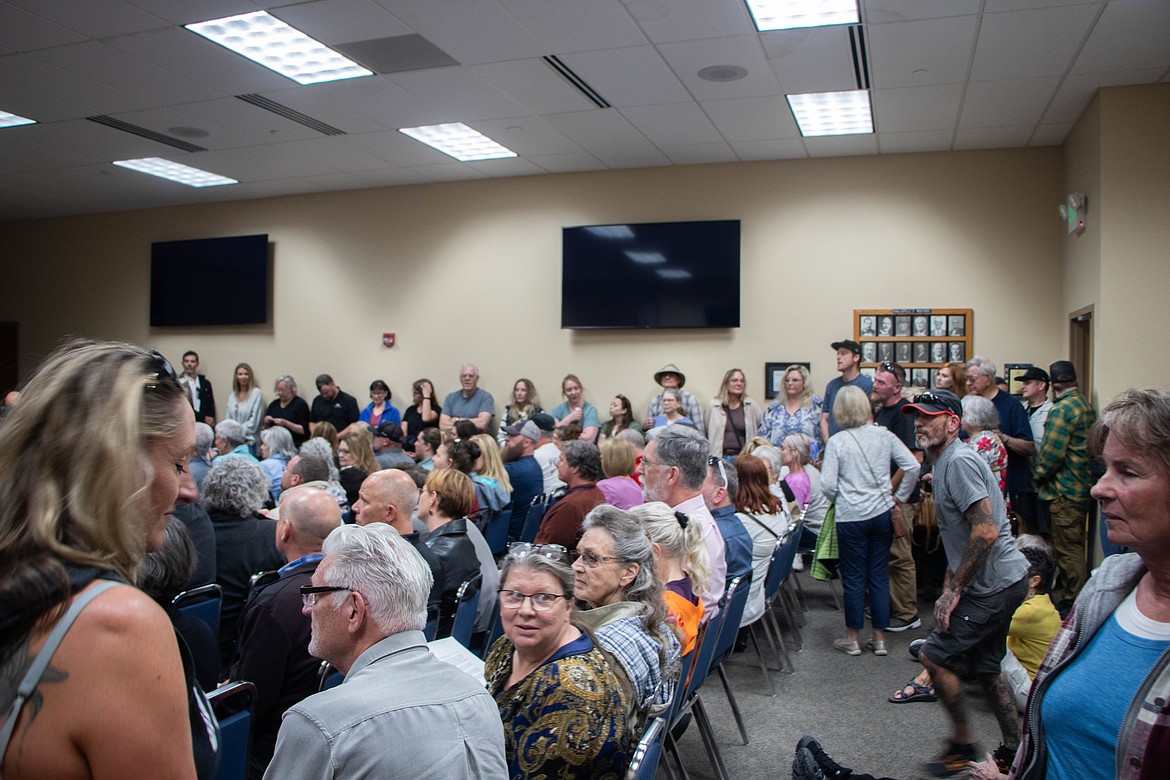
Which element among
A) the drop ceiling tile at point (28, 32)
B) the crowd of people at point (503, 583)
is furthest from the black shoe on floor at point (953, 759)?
the drop ceiling tile at point (28, 32)

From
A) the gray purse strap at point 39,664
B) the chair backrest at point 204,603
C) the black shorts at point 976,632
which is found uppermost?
the gray purse strap at point 39,664

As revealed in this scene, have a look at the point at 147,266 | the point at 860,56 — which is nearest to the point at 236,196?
the point at 147,266

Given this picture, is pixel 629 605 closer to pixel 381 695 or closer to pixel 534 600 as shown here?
pixel 534 600

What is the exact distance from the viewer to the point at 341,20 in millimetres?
5574

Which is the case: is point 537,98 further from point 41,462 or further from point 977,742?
point 41,462

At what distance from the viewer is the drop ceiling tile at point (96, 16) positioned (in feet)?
17.6

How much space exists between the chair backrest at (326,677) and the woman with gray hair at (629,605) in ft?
2.36

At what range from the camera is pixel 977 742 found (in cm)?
368

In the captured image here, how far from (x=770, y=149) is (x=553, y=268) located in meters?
2.78

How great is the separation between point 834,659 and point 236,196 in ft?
31.0

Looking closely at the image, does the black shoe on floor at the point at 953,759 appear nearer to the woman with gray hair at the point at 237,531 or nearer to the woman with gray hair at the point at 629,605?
the woman with gray hair at the point at 629,605

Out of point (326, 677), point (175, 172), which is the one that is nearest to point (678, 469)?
point (326, 677)

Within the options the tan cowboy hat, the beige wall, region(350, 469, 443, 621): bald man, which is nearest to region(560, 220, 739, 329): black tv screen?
the beige wall

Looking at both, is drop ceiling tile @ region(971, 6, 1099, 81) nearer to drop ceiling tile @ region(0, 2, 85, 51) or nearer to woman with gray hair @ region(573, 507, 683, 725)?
woman with gray hair @ region(573, 507, 683, 725)
